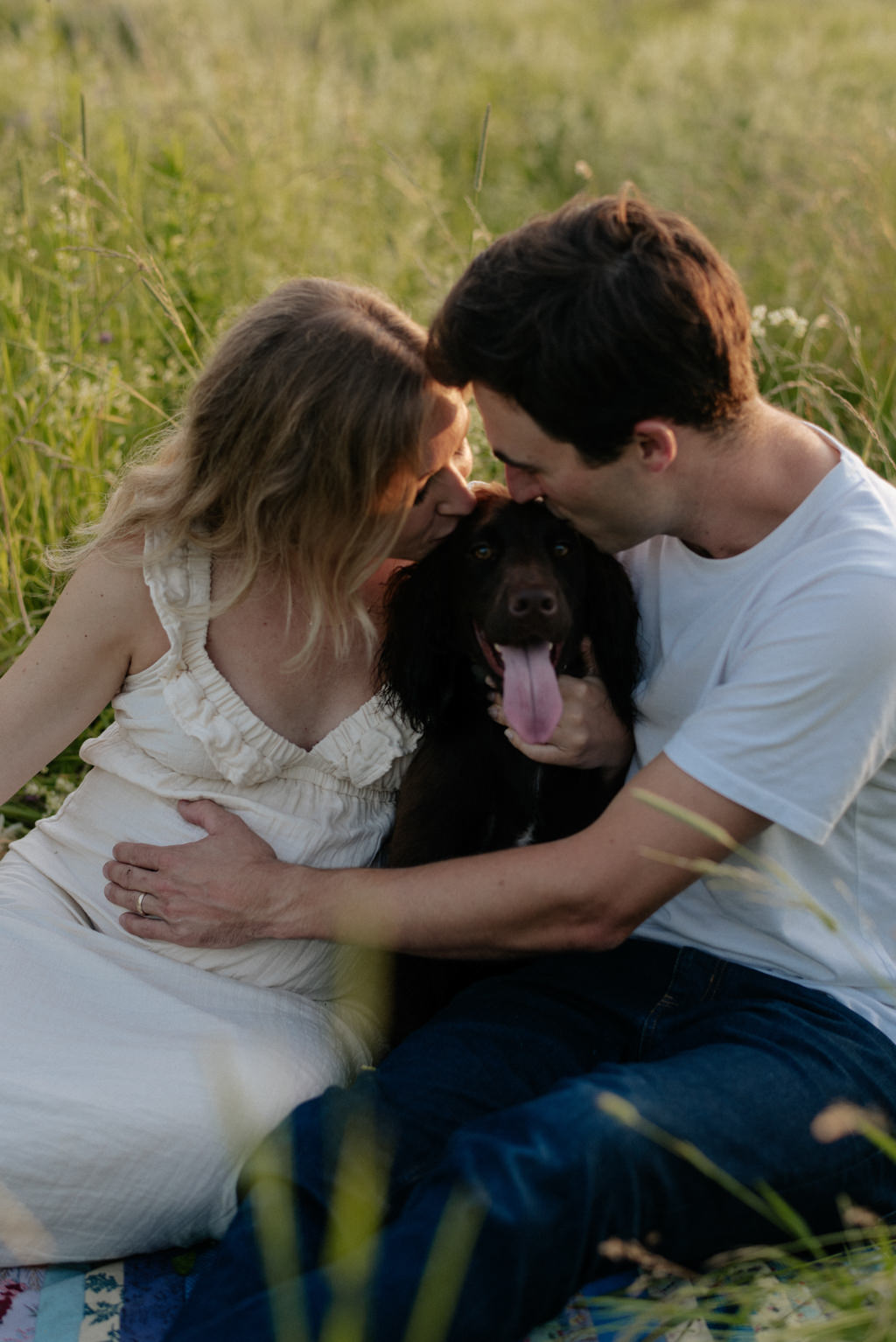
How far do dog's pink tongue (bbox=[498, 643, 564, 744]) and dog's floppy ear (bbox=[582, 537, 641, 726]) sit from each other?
0.38 ft

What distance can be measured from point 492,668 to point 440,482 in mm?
367

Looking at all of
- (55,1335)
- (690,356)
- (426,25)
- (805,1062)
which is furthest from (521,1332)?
(426,25)

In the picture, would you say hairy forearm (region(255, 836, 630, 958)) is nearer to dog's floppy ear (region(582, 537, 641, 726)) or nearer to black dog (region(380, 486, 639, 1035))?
black dog (region(380, 486, 639, 1035))

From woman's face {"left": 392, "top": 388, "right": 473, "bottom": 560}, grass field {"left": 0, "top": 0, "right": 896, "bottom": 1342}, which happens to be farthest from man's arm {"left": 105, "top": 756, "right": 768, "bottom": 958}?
grass field {"left": 0, "top": 0, "right": 896, "bottom": 1342}

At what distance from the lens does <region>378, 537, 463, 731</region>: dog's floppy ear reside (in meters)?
2.44

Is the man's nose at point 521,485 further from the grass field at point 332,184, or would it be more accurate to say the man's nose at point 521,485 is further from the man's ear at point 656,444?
the grass field at point 332,184

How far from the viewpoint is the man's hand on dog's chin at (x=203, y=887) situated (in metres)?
2.25

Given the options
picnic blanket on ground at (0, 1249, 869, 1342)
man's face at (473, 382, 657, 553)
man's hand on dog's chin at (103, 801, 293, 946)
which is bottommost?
picnic blanket on ground at (0, 1249, 869, 1342)

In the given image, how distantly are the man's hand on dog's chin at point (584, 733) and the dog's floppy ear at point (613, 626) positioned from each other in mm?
29

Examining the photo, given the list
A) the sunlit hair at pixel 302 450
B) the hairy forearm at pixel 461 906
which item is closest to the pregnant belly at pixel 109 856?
the hairy forearm at pixel 461 906

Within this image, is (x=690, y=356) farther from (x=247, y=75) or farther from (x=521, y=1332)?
(x=247, y=75)

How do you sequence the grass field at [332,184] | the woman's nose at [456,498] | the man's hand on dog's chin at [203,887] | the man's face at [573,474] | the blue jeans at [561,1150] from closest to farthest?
the blue jeans at [561,1150]
the man's face at [573,474]
the man's hand on dog's chin at [203,887]
the woman's nose at [456,498]
the grass field at [332,184]

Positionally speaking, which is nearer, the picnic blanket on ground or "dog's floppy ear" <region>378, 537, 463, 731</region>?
the picnic blanket on ground

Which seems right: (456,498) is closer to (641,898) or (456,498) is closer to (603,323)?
(603,323)
